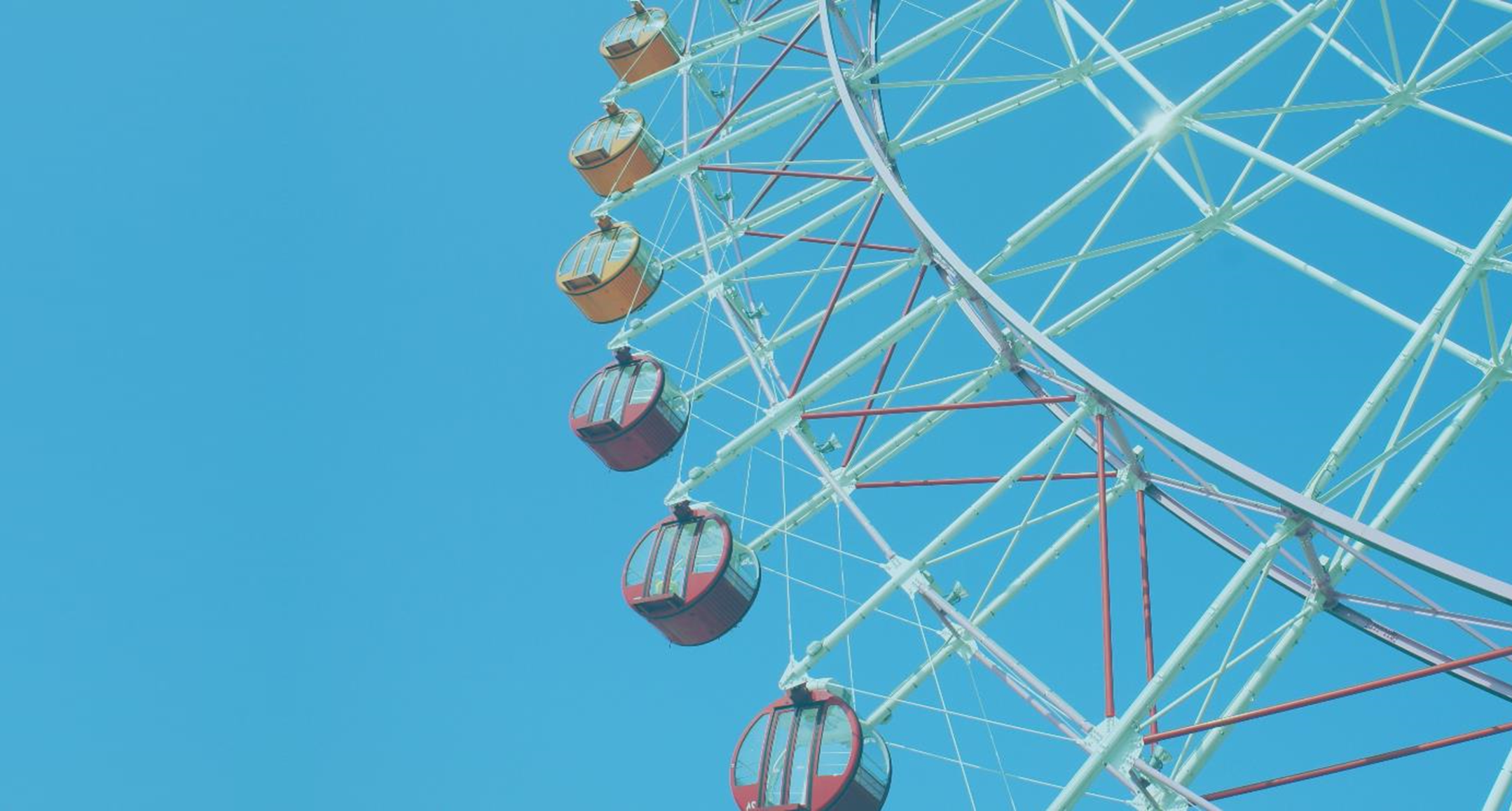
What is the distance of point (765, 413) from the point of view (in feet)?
51.2

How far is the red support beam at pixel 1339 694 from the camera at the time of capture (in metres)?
9.86

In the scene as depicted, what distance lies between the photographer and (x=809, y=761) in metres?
13.5

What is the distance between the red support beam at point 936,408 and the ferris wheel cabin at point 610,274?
6.51m

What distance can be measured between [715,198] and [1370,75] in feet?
28.8

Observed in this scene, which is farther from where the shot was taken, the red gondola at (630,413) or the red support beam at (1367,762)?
the red gondola at (630,413)

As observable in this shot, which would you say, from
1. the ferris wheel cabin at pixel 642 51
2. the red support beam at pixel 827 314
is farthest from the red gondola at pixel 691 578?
the ferris wheel cabin at pixel 642 51

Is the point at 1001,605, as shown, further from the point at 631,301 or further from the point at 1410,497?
the point at 631,301

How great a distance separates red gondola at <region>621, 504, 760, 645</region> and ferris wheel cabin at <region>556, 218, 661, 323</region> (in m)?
5.24

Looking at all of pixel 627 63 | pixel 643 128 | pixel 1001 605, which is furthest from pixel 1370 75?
pixel 627 63

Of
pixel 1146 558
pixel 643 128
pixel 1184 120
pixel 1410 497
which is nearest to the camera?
pixel 1410 497

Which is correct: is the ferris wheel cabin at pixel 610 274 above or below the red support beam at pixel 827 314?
above

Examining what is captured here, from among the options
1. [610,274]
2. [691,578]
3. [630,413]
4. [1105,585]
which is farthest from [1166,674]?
[610,274]

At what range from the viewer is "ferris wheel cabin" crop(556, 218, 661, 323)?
2106cm

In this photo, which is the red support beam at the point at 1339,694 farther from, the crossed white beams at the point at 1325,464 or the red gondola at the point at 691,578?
the red gondola at the point at 691,578
